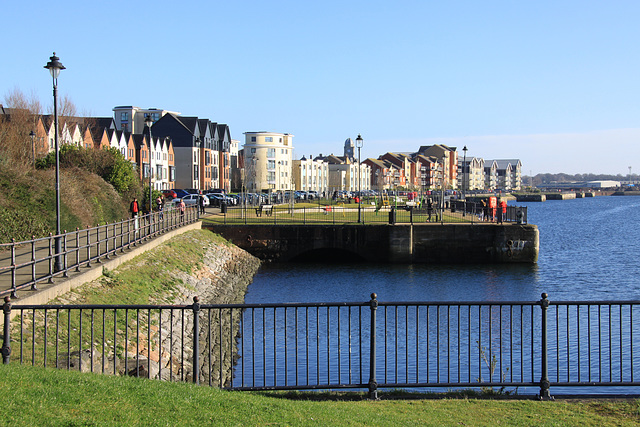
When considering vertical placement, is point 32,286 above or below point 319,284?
above

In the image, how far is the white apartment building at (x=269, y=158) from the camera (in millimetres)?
129875

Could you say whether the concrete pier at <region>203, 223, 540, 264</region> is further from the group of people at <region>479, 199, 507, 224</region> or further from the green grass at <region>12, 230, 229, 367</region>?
the green grass at <region>12, 230, 229, 367</region>

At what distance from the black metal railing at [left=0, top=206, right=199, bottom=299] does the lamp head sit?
4.29m

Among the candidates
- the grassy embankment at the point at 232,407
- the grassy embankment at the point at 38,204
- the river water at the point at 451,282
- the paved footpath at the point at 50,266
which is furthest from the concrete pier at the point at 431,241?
the grassy embankment at the point at 232,407

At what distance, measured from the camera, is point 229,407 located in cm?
757

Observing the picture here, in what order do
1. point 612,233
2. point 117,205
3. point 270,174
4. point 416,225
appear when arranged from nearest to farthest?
point 117,205, point 416,225, point 612,233, point 270,174

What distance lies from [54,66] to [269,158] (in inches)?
4550

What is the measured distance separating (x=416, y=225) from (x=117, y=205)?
1762 centimetres

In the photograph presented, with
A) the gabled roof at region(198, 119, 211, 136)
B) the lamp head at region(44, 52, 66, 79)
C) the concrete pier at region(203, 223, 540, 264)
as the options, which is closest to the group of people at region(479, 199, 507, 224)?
the concrete pier at region(203, 223, 540, 264)

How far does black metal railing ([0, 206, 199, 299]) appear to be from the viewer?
15.1m

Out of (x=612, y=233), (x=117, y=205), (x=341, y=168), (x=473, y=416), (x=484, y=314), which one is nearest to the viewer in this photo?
(x=473, y=416)

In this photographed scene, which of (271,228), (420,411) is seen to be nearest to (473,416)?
(420,411)

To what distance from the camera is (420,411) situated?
8.49 meters

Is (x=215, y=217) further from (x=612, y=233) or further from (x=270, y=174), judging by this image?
(x=270, y=174)
